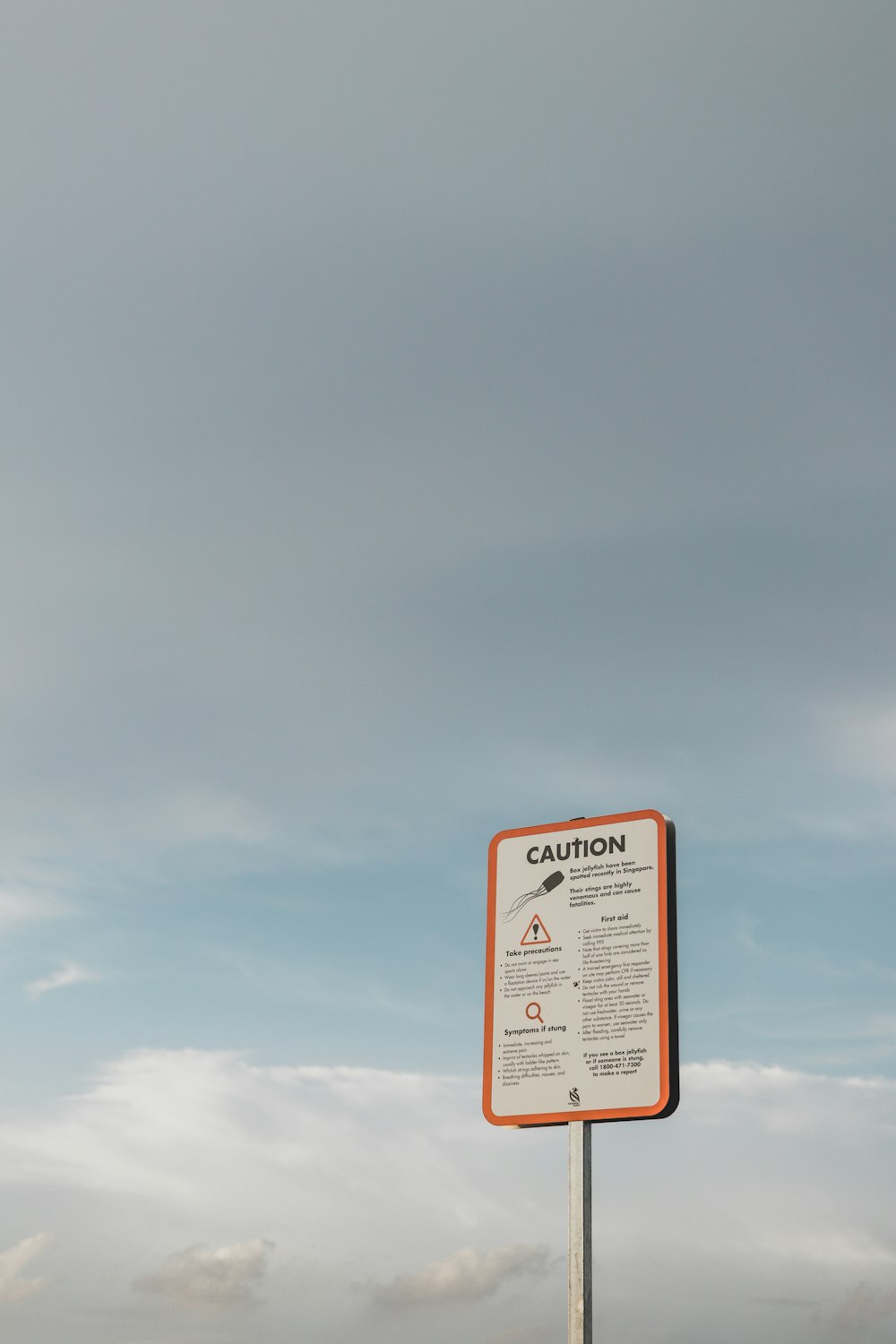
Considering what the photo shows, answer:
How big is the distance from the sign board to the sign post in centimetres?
1

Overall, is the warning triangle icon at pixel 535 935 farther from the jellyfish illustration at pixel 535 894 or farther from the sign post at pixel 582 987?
the jellyfish illustration at pixel 535 894

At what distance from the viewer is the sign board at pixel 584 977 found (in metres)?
12.4

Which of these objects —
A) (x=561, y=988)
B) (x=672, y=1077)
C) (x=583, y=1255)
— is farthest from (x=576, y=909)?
(x=583, y=1255)

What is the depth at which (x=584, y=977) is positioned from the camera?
42.6 ft

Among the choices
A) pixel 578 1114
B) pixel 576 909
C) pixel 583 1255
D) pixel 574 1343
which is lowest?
pixel 574 1343

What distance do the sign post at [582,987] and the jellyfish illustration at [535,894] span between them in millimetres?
13

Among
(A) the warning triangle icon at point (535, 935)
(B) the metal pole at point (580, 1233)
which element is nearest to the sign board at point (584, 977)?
(A) the warning triangle icon at point (535, 935)

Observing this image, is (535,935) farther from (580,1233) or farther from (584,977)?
(580,1233)

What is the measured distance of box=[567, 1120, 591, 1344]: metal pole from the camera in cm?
1189

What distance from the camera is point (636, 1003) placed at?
12531 mm

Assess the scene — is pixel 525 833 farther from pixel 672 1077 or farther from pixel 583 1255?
pixel 583 1255

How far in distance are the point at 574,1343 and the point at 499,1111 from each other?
216 cm

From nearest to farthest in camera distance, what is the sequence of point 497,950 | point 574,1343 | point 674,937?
point 574,1343 → point 674,937 → point 497,950

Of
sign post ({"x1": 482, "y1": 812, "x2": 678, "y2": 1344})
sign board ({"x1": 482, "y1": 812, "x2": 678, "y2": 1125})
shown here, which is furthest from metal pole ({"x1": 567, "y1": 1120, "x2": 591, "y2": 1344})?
sign board ({"x1": 482, "y1": 812, "x2": 678, "y2": 1125})
